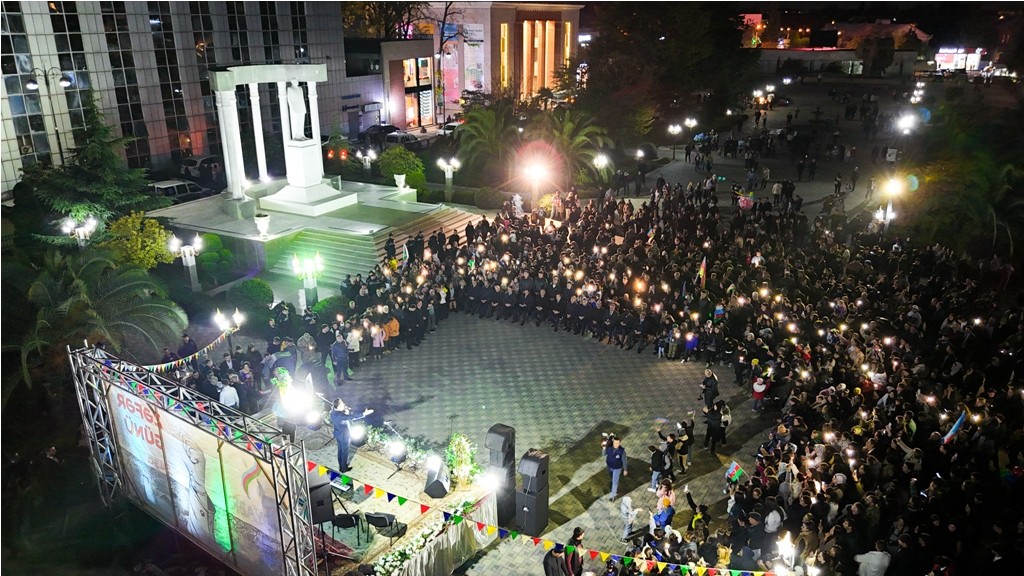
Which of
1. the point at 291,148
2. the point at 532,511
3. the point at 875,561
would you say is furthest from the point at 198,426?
the point at 291,148

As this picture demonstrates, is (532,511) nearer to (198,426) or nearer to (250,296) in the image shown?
(198,426)

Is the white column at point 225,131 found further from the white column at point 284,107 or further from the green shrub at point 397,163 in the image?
the green shrub at point 397,163

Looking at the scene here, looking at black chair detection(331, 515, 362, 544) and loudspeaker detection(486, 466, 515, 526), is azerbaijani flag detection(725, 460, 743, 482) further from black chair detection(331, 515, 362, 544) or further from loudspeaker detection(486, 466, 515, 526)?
black chair detection(331, 515, 362, 544)

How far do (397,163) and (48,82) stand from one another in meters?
16.1

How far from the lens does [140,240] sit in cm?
2178

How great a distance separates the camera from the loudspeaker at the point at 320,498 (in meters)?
11.1

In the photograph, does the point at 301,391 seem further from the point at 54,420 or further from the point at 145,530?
the point at 54,420

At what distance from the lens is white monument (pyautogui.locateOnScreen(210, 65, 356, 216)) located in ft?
87.5

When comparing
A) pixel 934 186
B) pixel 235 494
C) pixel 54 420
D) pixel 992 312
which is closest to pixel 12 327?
pixel 54 420

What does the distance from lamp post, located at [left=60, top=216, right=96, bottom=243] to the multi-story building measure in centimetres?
348

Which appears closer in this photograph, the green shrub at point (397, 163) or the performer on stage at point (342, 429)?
the performer on stage at point (342, 429)

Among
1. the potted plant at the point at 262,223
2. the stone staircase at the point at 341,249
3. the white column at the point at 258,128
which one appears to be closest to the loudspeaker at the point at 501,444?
the stone staircase at the point at 341,249

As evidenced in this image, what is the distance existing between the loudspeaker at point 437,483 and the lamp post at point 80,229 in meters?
15.3

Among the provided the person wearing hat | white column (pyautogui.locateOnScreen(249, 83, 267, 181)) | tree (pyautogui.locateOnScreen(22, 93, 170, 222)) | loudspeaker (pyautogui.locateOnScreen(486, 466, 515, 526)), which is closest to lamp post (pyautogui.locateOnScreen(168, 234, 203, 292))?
tree (pyautogui.locateOnScreen(22, 93, 170, 222))
